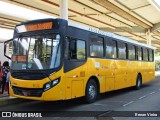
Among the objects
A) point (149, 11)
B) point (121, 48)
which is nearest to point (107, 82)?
point (121, 48)

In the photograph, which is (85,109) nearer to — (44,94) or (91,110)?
(91,110)

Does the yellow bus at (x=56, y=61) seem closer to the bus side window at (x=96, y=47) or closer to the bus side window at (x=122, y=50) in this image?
the bus side window at (x=96, y=47)

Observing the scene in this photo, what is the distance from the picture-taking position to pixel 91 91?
444 inches

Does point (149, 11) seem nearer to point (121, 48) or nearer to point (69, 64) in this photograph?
point (121, 48)

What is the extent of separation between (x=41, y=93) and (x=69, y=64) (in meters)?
1.43

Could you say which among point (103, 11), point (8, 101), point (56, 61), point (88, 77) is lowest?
point (8, 101)

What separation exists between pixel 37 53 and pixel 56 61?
0.73 metres

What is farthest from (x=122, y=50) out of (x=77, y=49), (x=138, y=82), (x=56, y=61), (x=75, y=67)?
(x=56, y=61)

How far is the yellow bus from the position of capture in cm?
926

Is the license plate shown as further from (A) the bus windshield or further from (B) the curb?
(B) the curb

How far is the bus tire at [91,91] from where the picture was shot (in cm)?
1100

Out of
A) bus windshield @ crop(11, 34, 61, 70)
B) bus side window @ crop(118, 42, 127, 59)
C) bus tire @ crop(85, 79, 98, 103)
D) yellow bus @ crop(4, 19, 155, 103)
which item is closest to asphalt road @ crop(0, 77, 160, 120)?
bus tire @ crop(85, 79, 98, 103)

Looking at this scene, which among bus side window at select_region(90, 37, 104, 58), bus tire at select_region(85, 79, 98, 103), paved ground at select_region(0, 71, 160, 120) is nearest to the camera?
paved ground at select_region(0, 71, 160, 120)

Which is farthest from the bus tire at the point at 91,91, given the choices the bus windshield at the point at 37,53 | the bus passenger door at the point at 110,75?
the bus windshield at the point at 37,53
